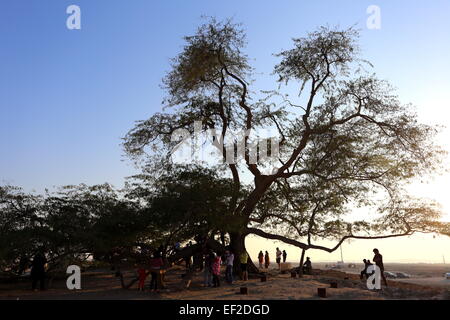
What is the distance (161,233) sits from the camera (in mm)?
17672

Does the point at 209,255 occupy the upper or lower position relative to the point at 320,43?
lower

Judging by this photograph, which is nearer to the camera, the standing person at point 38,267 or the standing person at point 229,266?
the standing person at point 38,267

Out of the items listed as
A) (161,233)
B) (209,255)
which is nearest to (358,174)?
(209,255)

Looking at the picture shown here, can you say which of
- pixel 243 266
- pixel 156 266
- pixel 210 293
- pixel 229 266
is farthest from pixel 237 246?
pixel 156 266

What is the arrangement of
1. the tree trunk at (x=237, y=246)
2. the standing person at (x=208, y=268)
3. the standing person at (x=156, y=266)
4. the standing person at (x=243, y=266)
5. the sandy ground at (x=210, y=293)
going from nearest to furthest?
1. the sandy ground at (x=210, y=293)
2. the standing person at (x=156, y=266)
3. the standing person at (x=208, y=268)
4. the standing person at (x=243, y=266)
5. the tree trunk at (x=237, y=246)

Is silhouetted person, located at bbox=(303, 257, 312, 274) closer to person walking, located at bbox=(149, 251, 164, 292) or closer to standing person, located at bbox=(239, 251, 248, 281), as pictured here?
standing person, located at bbox=(239, 251, 248, 281)

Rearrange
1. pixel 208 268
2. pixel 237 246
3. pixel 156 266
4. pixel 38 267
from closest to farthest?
pixel 156 266
pixel 208 268
pixel 38 267
pixel 237 246

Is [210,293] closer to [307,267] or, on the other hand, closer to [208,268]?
[208,268]

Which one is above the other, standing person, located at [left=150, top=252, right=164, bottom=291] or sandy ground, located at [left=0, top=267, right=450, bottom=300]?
standing person, located at [left=150, top=252, right=164, bottom=291]

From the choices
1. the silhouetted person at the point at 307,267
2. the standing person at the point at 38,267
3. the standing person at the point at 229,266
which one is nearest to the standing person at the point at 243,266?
the standing person at the point at 229,266

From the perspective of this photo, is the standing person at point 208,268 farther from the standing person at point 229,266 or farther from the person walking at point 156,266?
the person walking at point 156,266

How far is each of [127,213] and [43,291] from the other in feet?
15.5

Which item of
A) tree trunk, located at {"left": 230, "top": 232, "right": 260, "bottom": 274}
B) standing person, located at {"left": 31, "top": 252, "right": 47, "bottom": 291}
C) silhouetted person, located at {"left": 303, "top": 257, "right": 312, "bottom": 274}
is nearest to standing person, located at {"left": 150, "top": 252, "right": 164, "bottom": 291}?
standing person, located at {"left": 31, "top": 252, "right": 47, "bottom": 291}
